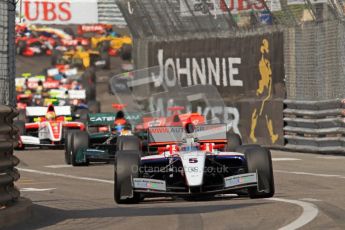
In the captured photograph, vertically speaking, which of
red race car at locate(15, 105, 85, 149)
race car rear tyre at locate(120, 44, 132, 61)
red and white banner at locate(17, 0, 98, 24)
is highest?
red and white banner at locate(17, 0, 98, 24)

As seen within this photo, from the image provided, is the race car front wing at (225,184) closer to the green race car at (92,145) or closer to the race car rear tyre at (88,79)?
the green race car at (92,145)

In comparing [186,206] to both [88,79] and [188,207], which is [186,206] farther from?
[88,79]

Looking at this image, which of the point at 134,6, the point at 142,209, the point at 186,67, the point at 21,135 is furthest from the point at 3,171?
the point at 134,6

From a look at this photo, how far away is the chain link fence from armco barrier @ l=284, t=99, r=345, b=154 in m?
11.1

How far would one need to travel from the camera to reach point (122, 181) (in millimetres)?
13156

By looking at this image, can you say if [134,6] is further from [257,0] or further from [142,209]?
[142,209]

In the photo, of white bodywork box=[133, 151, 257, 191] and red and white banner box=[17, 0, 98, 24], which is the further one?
red and white banner box=[17, 0, 98, 24]

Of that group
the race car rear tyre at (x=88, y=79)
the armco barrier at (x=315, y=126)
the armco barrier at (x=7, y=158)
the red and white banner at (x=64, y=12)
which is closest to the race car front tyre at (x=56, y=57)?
the red and white banner at (x=64, y=12)

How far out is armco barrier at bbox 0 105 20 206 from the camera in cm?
1106

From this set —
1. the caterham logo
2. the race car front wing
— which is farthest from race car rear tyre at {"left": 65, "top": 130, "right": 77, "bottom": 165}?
the race car front wing

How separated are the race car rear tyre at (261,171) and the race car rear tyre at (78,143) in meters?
8.47

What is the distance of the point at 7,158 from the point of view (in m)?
11.4

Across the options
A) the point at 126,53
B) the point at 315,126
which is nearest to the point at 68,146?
the point at 315,126

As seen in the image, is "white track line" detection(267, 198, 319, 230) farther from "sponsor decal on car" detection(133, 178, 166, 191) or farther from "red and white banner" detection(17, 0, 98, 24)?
"red and white banner" detection(17, 0, 98, 24)
